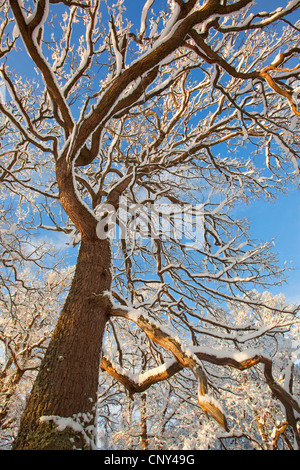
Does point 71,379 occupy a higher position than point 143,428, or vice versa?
point 71,379

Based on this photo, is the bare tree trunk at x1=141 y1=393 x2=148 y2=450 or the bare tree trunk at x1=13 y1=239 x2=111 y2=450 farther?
the bare tree trunk at x1=141 y1=393 x2=148 y2=450

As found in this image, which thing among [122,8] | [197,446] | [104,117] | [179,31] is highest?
[122,8]

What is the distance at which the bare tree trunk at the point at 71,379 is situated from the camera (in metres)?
1.73

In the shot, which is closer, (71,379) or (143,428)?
(71,379)

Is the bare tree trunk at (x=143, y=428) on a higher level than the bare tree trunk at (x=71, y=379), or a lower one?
lower

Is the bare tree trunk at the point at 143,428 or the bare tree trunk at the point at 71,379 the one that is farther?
the bare tree trunk at the point at 143,428

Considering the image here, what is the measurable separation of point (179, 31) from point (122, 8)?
2657mm

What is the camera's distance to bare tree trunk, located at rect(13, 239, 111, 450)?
173cm

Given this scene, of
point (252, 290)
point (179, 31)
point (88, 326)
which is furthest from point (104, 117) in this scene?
point (252, 290)

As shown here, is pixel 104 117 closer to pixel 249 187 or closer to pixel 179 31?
pixel 179 31

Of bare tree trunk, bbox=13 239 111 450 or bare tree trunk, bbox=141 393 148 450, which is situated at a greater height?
bare tree trunk, bbox=13 239 111 450

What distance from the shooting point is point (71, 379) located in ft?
6.61

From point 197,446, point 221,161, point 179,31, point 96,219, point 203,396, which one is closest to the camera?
point 203,396
